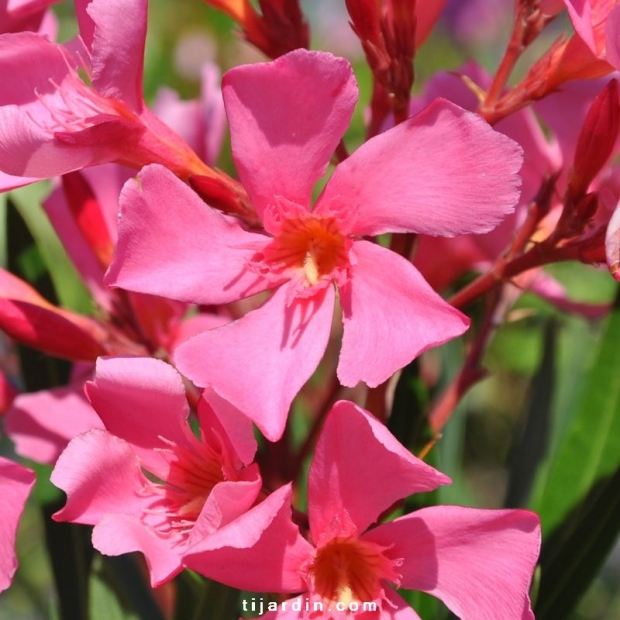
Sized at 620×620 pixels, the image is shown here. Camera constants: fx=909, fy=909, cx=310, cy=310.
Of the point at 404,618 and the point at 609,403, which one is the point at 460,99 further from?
the point at 404,618

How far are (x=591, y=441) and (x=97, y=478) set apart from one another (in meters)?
0.59

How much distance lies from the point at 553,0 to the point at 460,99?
179mm

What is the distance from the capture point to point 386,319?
0.74 m

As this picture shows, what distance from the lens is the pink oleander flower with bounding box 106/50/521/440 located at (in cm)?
71

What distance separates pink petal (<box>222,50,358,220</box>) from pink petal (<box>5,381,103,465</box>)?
1.09 ft

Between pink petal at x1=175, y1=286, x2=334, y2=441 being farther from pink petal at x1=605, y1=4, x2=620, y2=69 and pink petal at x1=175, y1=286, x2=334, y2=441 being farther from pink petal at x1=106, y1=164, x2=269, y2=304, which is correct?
pink petal at x1=605, y1=4, x2=620, y2=69

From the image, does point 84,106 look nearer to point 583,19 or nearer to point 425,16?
point 425,16

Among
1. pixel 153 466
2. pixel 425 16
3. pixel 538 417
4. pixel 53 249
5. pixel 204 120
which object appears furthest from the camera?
pixel 53 249

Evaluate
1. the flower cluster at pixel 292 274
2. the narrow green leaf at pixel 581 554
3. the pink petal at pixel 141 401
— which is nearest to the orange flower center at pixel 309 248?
the flower cluster at pixel 292 274

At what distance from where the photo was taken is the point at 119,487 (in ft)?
2.50

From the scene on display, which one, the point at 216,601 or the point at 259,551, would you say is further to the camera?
the point at 216,601

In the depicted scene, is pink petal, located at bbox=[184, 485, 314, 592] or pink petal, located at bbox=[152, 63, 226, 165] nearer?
pink petal, located at bbox=[184, 485, 314, 592]

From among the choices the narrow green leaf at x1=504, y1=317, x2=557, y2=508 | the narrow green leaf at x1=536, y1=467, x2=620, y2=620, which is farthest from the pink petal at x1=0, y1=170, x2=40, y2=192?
the narrow green leaf at x1=504, y1=317, x2=557, y2=508

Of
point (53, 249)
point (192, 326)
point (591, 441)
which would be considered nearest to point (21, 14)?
point (192, 326)
